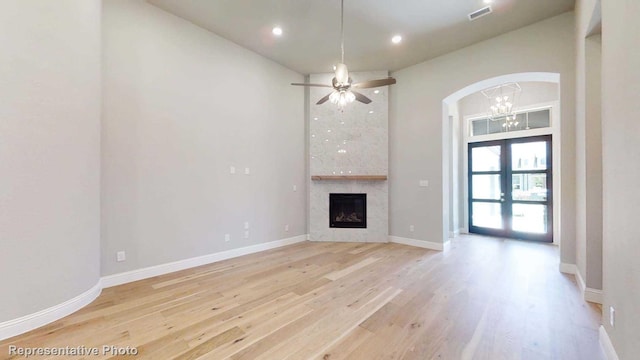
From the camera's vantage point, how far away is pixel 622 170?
161cm

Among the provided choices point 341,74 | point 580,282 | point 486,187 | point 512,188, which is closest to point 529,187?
point 512,188

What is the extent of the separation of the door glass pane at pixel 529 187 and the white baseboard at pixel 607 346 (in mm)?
4917

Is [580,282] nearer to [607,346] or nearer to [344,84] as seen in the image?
[607,346]

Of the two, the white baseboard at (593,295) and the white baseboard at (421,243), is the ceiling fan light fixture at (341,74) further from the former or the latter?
the white baseboard at (593,295)

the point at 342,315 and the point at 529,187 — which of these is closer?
the point at 342,315

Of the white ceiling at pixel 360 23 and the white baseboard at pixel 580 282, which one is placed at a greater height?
the white ceiling at pixel 360 23

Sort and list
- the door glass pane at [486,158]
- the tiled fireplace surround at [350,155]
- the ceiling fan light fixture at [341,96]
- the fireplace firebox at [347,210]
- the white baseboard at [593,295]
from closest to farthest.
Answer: the white baseboard at [593,295], the ceiling fan light fixture at [341,96], the tiled fireplace surround at [350,155], the fireplace firebox at [347,210], the door glass pane at [486,158]

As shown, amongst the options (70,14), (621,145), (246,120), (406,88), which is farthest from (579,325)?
(70,14)

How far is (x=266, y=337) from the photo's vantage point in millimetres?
2119

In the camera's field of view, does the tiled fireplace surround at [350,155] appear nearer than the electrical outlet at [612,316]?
No

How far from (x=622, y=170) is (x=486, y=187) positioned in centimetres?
569

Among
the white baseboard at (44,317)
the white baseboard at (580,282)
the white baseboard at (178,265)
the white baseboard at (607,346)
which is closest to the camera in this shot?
the white baseboard at (607,346)

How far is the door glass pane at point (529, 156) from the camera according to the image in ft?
19.1

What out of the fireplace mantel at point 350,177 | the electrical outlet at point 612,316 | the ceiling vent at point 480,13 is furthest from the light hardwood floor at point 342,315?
the ceiling vent at point 480,13
